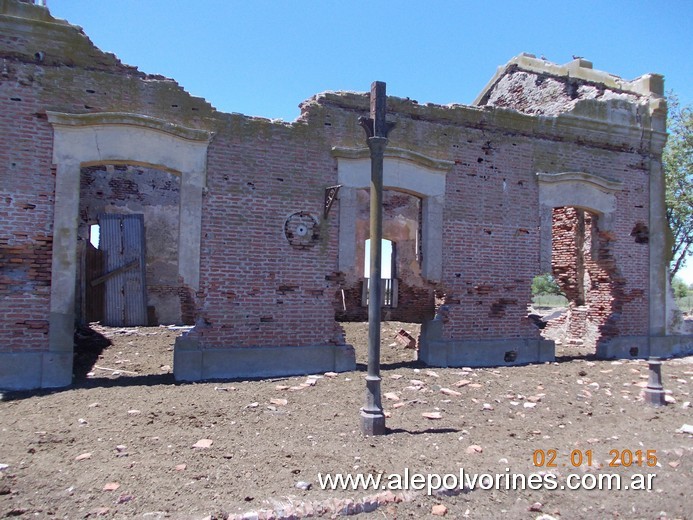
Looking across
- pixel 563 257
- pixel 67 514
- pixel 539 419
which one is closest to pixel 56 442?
pixel 67 514

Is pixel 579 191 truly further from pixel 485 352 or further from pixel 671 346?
pixel 671 346

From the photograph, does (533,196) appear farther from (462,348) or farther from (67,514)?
(67,514)

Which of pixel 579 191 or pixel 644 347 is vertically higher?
pixel 579 191

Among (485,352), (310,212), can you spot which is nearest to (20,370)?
(310,212)

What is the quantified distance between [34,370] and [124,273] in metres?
5.58

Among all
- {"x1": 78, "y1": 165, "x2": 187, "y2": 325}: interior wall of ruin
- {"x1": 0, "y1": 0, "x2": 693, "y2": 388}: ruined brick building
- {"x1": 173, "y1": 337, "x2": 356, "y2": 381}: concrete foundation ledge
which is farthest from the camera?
{"x1": 78, "y1": 165, "x2": 187, "y2": 325}: interior wall of ruin

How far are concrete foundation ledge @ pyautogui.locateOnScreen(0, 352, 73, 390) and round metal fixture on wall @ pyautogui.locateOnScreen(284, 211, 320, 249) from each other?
144 inches

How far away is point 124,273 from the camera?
12.3 metres

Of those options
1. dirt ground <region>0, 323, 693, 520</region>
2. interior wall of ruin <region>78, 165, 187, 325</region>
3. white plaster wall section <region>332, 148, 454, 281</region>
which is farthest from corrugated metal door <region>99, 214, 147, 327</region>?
white plaster wall section <region>332, 148, 454, 281</region>

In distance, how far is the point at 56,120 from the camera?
23.7 ft

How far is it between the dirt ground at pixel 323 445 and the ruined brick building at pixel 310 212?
3.74ft
